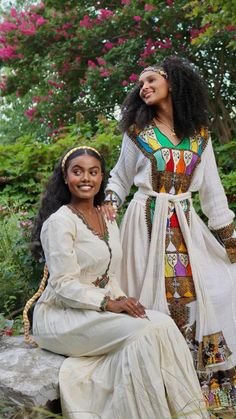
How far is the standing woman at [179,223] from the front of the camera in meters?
3.54

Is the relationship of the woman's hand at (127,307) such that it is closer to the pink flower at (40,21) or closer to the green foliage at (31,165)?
the green foliage at (31,165)

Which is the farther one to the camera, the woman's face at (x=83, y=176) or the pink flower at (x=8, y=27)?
the pink flower at (x=8, y=27)

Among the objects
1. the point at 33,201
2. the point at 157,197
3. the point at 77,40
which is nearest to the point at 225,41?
the point at 77,40

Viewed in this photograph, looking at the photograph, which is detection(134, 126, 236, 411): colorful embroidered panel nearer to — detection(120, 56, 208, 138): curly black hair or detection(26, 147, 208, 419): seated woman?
detection(120, 56, 208, 138): curly black hair

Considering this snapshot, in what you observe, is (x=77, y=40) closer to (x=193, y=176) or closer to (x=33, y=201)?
(x=33, y=201)

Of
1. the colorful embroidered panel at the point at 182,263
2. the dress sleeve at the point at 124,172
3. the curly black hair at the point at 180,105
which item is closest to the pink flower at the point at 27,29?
the curly black hair at the point at 180,105

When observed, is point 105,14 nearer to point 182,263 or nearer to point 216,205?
point 216,205

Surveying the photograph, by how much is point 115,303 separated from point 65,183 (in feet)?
2.26

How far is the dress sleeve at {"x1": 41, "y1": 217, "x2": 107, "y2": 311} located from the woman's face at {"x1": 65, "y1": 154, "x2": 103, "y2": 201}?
19cm

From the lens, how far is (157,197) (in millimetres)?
3646

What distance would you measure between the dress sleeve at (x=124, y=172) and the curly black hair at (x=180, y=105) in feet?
0.37

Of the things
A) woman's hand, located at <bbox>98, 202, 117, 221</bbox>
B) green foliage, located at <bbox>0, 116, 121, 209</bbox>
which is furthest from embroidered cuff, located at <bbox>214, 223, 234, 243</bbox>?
green foliage, located at <bbox>0, 116, 121, 209</bbox>

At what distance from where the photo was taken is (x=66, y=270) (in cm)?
306

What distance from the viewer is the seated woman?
284 cm
